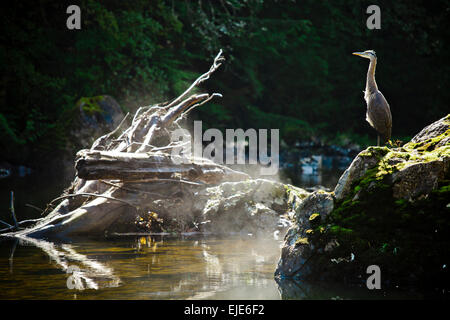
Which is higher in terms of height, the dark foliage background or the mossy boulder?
the dark foliage background

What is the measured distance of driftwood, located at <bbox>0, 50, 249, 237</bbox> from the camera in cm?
745

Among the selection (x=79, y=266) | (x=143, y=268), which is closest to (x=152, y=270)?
(x=143, y=268)

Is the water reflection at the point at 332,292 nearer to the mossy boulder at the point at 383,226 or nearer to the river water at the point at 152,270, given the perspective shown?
the river water at the point at 152,270

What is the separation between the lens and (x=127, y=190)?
810 centimetres

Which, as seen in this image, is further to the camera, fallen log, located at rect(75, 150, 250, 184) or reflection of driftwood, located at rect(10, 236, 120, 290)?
fallen log, located at rect(75, 150, 250, 184)

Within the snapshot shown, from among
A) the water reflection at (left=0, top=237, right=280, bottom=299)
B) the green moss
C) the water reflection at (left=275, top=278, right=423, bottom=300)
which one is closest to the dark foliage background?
the green moss

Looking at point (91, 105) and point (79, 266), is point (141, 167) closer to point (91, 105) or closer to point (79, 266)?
point (79, 266)

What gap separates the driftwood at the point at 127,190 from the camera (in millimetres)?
7453

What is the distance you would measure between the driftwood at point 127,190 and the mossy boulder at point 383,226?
9.80 ft

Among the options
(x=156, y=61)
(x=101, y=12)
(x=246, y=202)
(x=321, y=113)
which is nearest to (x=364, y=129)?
(x=321, y=113)

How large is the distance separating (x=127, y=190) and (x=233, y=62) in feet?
65.0

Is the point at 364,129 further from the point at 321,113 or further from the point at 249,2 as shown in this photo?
the point at 249,2

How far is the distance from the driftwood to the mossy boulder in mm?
2988

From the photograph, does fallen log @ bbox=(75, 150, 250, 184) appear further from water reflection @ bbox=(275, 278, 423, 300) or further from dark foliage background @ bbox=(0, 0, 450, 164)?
dark foliage background @ bbox=(0, 0, 450, 164)
